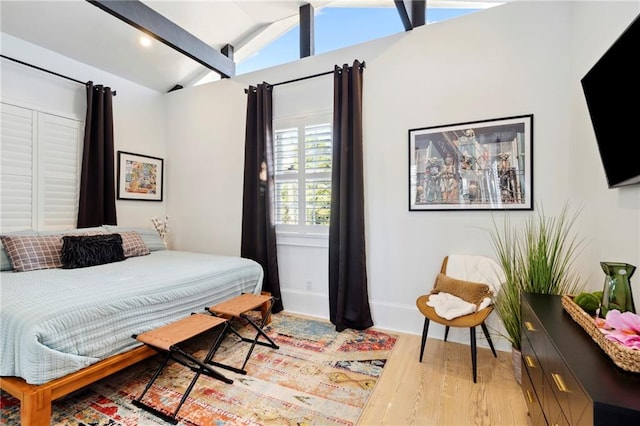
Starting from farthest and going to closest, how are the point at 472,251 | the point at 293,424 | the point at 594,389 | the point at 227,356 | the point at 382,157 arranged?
the point at 382,157
the point at 472,251
the point at 227,356
the point at 293,424
the point at 594,389

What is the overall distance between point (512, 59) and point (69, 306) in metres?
3.56

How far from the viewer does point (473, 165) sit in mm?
2619

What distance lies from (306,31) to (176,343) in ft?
11.0

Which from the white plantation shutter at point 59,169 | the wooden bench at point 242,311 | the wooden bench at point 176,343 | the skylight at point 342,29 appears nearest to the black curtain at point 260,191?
the skylight at point 342,29

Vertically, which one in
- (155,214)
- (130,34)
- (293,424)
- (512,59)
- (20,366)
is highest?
(130,34)

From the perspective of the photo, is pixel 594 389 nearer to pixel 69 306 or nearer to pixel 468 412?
pixel 468 412

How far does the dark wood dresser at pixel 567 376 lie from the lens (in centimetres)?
83

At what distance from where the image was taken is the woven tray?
95 cm

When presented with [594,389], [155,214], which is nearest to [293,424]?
[594,389]

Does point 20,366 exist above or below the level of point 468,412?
above

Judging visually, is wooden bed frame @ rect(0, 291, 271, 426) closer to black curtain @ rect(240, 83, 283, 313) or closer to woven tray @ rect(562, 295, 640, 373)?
black curtain @ rect(240, 83, 283, 313)

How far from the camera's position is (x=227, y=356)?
7.96 feet

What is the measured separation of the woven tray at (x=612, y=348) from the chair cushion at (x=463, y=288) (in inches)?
35.1

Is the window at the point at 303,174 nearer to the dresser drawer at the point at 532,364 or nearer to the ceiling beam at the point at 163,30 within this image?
the ceiling beam at the point at 163,30
